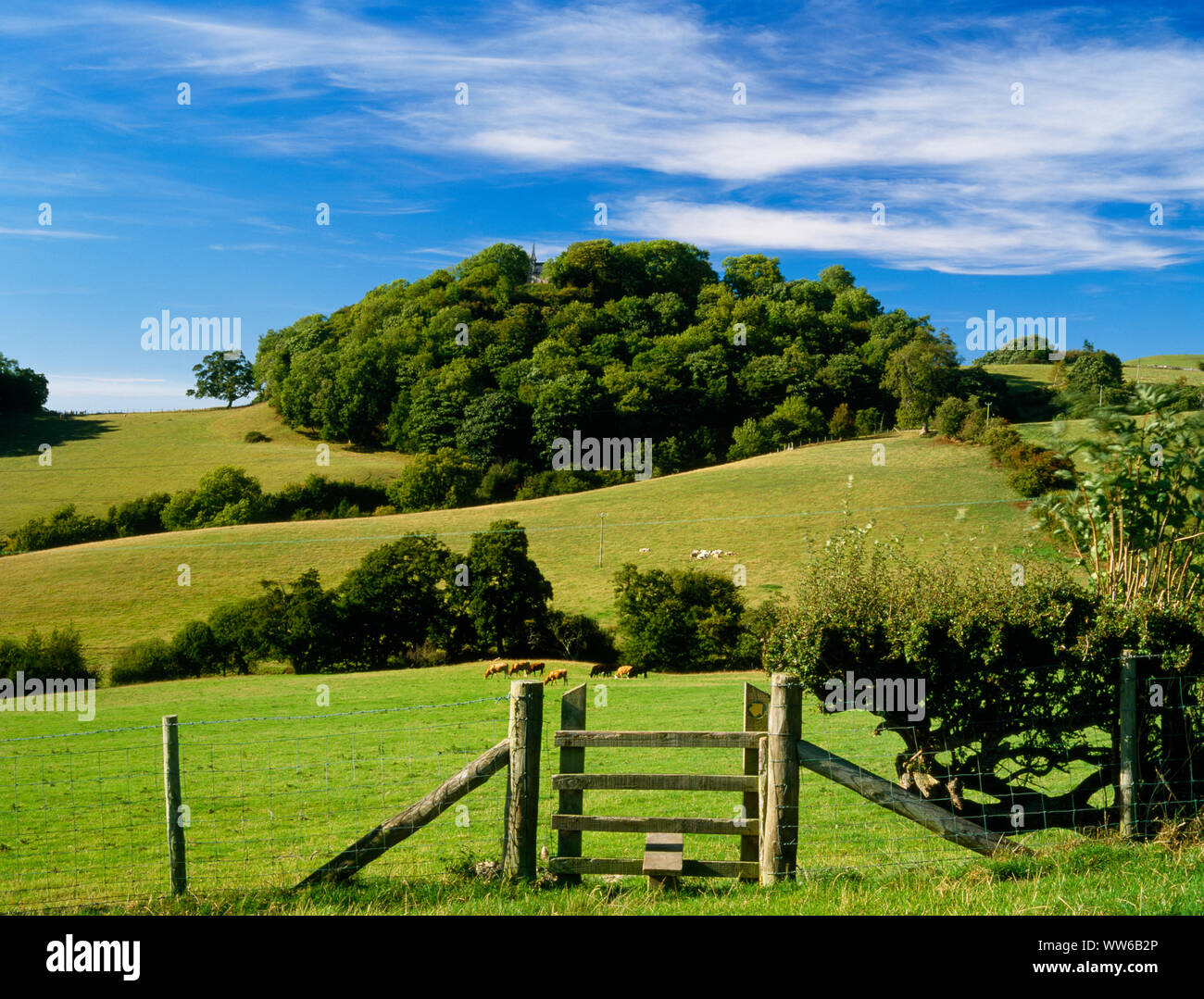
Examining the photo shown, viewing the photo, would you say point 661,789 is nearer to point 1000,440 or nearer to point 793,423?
point 1000,440

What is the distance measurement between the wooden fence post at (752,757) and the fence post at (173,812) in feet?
14.1

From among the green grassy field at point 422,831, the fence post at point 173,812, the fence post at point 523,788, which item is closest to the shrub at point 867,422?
the green grassy field at point 422,831

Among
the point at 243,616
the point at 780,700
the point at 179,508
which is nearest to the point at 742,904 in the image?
the point at 780,700

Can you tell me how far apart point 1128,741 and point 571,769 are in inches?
181

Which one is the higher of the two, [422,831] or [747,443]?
[747,443]

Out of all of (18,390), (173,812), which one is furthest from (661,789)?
(18,390)

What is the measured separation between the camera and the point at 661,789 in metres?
7.10

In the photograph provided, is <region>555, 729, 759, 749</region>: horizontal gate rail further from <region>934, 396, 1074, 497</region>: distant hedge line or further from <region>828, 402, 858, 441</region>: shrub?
<region>828, 402, 858, 441</region>: shrub

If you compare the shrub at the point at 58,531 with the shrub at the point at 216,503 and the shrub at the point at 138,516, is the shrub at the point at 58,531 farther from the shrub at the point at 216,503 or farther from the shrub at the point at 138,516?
the shrub at the point at 216,503

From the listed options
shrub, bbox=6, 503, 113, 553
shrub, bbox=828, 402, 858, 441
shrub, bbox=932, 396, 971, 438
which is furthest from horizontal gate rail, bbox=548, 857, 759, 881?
shrub, bbox=828, 402, 858, 441

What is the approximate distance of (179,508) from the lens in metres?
71.3

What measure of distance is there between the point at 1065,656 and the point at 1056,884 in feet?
6.80

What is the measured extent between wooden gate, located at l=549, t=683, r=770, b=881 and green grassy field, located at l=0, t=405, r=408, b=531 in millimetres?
73408

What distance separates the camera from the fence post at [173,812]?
674 cm
